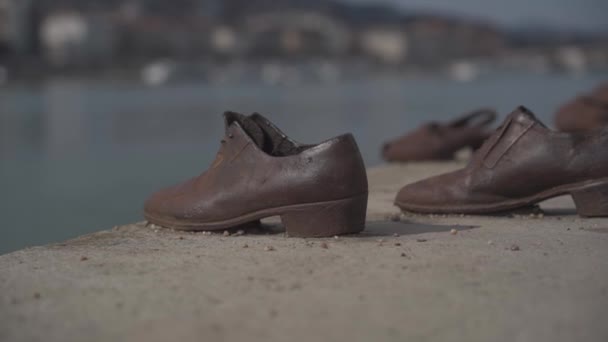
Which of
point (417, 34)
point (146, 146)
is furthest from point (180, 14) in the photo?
point (146, 146)

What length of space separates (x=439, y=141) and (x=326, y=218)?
340 centimetres

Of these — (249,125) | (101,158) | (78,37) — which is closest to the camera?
(249,125)

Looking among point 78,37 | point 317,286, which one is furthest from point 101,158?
point 78,37

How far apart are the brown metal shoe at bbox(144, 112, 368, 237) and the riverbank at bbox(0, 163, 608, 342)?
0.07 meters

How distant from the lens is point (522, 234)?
321 cm

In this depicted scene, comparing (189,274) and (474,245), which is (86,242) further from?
(474,245)

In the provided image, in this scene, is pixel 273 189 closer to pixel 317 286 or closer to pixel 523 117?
pixel 317 286

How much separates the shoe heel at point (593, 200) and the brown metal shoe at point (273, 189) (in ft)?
3.07

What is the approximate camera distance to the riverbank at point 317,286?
80.8 inches

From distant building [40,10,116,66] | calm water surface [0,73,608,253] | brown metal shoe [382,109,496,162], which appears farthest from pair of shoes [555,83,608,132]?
distant building [40,10,116,66]

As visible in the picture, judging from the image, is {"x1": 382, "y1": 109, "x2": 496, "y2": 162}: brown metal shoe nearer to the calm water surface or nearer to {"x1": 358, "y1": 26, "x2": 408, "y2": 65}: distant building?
the calm water surface

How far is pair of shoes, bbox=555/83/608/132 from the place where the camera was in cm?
800

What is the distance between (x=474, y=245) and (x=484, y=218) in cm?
67

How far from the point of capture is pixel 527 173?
3525 mm
